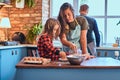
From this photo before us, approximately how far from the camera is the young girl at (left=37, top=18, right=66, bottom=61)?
8.74 ft

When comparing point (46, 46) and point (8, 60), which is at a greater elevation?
point (46, 46)

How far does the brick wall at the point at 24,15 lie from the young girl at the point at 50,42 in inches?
121

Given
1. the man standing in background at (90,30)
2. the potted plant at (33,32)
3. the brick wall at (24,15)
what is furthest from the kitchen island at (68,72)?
the brick wall at (24,15)

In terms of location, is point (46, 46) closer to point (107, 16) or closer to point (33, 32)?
point (33, 32)

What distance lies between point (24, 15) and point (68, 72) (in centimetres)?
375

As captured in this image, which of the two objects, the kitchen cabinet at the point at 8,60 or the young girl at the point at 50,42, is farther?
the kitchen cabinet at the point at 8,60

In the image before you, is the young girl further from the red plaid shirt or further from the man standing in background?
the man standing in background

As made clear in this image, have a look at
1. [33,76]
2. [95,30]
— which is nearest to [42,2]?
[95,30]

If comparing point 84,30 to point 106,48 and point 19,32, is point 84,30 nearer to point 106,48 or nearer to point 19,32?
point 106,48

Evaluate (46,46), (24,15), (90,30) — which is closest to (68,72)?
(46,46)

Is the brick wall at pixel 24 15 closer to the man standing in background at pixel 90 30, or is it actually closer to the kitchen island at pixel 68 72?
the man standing in background at pixel 90 30

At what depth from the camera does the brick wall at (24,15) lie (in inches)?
229

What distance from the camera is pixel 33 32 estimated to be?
18.4ft

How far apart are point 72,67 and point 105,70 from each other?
0.30 m
